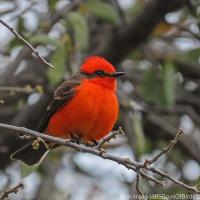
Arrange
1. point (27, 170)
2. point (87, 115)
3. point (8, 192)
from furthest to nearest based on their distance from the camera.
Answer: point (87, 115)
point (27, 170)
point (8, 192)

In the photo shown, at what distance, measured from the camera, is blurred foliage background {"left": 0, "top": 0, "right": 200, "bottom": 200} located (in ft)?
21.5

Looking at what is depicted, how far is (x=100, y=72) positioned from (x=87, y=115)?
68cm

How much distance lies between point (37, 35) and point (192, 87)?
7.90 feet

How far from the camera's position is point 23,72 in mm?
7258

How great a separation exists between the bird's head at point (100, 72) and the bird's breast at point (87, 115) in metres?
0.21

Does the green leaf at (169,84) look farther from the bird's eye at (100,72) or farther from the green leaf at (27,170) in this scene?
the green leaf at (27,170)

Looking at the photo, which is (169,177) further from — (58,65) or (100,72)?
(58,65)

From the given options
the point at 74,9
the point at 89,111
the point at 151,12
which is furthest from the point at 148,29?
the point at 89,111

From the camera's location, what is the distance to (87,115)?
5199 millimetres

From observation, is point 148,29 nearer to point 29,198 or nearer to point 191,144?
point 191,144

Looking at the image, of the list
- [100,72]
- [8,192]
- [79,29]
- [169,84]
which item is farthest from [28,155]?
[169,84]

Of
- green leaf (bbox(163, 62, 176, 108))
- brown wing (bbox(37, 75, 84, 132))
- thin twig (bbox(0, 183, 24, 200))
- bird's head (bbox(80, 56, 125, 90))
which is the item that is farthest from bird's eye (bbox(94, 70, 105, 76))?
thin twig (bbox(0, 183, 24, 200))

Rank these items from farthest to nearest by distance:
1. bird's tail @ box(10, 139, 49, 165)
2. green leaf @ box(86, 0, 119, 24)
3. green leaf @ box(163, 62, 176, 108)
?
green leaf @ box(86, 0, 119, 24)
green leaf @ box(163, 62, 176, 108)
bird's tail @ box(10, 139, 49, 165)

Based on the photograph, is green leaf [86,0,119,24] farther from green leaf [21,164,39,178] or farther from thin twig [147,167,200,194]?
thin twig [147,167,200,194]
